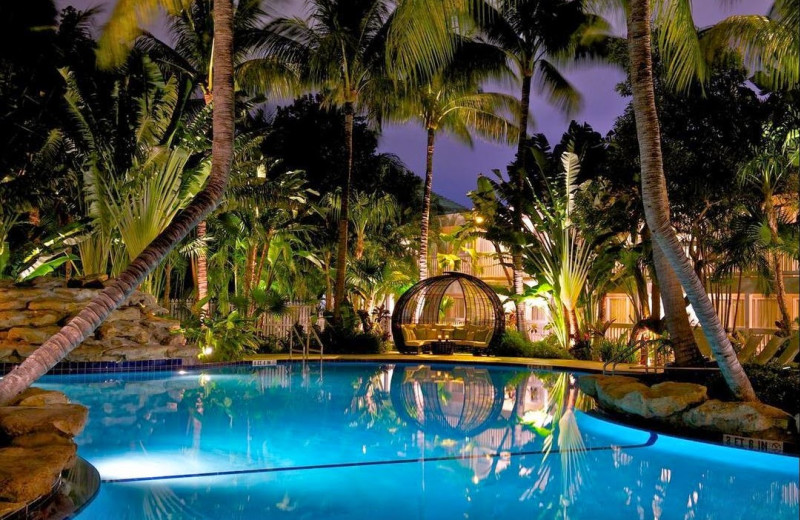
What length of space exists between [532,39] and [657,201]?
12.7 m

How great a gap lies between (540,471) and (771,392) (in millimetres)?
3520

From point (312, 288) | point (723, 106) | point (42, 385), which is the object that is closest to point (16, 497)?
point (42, 385)

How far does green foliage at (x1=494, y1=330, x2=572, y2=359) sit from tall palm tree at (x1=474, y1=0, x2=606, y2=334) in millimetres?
702

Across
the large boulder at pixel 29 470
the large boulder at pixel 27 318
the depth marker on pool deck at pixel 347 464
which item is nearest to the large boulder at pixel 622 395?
the depth marker on pool deck at pixel 347 464

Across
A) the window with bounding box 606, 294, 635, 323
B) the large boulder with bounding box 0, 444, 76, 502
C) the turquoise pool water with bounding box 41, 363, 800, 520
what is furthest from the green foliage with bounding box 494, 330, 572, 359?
the large boulder with bounding box 0, 444, 76, 502

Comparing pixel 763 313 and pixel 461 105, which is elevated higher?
pixel 461 105

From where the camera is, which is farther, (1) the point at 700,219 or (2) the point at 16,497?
(1) the point at 700,219

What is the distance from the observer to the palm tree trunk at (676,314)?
1018 centimetres

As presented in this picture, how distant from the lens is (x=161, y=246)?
6.95 metres

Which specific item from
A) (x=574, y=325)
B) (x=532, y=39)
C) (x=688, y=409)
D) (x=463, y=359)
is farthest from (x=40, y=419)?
(x=532, y=39)

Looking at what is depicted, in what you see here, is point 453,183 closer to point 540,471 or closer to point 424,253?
point 424,253

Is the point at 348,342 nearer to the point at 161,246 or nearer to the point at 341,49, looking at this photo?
the point at 341,49

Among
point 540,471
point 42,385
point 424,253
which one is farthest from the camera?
point 424,253

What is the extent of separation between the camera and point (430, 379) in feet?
51.9
